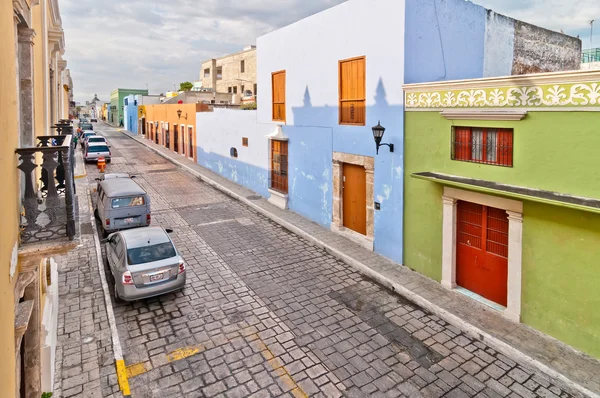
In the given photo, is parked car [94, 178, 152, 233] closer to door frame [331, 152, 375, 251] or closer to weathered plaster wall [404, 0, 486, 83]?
door frame [331, 152, 375, 251]

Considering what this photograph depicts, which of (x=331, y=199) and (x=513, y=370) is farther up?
(x=331, y=199)

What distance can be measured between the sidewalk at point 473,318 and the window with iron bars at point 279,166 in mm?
3159

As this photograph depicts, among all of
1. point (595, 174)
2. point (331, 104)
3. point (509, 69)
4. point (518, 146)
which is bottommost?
point (595, 174)

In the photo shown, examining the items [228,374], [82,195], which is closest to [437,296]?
[228,374]

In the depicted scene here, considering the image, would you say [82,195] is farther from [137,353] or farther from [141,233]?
[137,353]

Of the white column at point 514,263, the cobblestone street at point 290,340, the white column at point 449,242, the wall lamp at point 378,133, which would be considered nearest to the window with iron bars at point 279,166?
the cobblestone street at point 290,340

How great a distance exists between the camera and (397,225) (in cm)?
1171

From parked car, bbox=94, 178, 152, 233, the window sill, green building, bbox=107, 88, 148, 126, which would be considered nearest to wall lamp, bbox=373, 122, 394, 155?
the window sill

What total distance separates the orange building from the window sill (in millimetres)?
13597

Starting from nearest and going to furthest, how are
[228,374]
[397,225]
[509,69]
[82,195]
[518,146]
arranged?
1. [228,374]
2. [518,146]
3. [397,225]
4. [509,69]
5. [82,195]

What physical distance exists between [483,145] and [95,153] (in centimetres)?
2780

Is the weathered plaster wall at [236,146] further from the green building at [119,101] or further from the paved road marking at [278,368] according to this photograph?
the green building at [119,101]

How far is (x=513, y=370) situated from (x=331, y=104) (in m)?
9.63

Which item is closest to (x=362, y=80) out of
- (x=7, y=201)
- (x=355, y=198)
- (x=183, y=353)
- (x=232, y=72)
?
(x=355, y=198)
